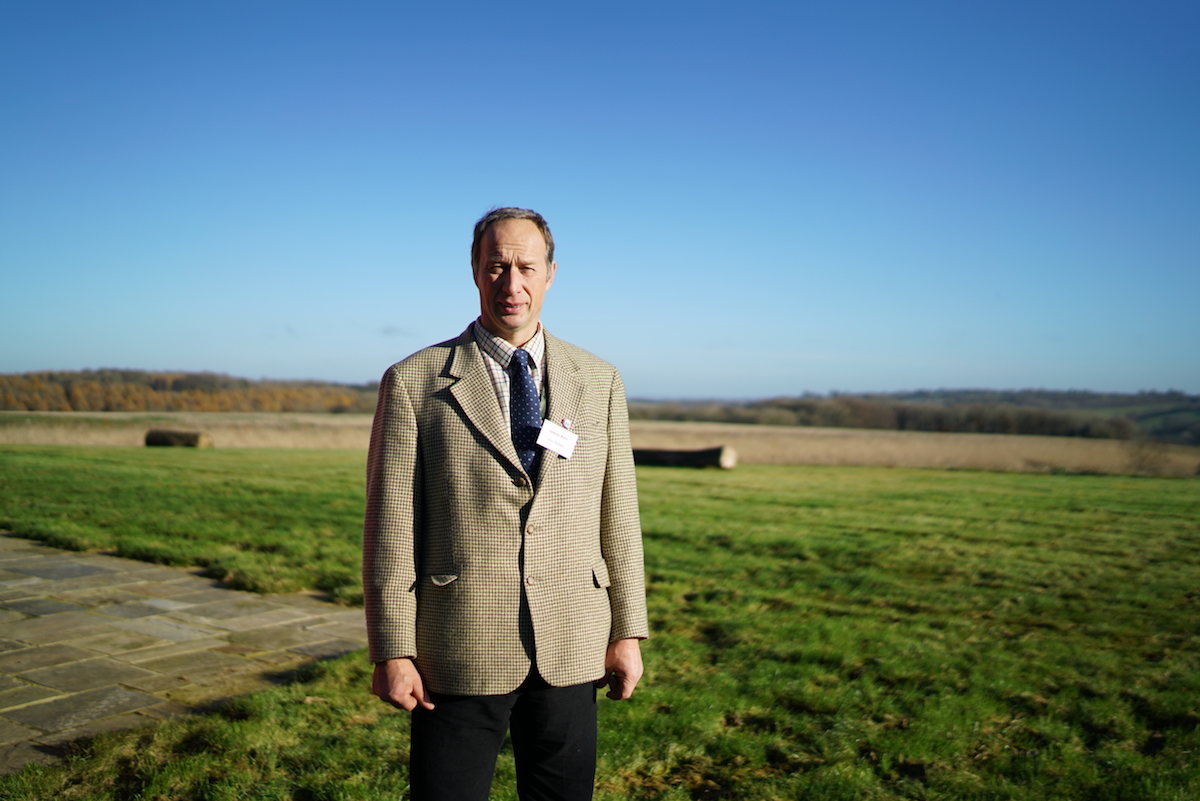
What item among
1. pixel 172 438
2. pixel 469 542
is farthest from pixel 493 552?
pixel 172 438

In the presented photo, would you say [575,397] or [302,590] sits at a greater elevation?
[575,397]

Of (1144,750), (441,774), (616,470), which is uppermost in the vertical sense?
(616,470)

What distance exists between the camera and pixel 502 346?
2.26m

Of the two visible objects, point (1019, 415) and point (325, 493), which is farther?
point (1019, 415)

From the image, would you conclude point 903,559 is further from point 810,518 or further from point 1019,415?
point 1019,415

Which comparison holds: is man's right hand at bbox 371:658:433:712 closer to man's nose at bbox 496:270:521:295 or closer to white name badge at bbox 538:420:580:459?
white name badge at bbox 538:420:580:459

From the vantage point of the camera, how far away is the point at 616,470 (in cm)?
236

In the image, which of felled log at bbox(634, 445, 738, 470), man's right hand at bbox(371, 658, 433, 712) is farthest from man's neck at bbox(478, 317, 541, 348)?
felled log at bbox(634, 445, 738, 470)

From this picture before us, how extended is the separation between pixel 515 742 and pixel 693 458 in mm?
17937

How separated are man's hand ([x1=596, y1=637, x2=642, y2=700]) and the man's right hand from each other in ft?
1.69

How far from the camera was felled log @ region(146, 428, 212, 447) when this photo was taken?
66.2 feet

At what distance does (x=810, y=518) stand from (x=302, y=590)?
7.00m

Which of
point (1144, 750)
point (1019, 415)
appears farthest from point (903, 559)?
point (1019, 415)

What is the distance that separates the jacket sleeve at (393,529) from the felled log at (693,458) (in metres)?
17.5
